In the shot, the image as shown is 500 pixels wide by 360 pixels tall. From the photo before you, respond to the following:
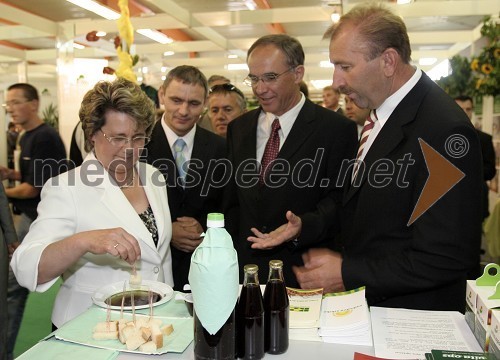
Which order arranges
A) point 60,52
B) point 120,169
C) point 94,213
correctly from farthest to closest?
1. point 60,52
2. point 120,169
3. point 94,213

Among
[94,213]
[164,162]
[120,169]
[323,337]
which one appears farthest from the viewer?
[164,162]

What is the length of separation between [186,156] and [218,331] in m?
1.91

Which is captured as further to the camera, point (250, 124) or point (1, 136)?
point (1, 136)

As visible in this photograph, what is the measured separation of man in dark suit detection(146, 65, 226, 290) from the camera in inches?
112

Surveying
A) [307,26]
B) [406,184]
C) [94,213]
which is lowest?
[94,213]

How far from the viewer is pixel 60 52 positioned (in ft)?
23.2

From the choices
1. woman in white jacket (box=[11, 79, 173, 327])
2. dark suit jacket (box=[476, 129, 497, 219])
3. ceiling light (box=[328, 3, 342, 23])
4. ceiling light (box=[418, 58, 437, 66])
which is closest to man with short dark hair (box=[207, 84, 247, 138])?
woman in white jacket (box=[11, 79, 173, 327])

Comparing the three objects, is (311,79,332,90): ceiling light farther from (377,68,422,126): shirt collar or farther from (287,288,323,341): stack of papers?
(287,288,323,341): stack of papers

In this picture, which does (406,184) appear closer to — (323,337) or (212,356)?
(323,337)

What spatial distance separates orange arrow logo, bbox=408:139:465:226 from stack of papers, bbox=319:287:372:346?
0.38 meters

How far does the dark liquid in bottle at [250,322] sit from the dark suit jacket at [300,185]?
1.22m

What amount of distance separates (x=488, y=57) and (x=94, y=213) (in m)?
4.90

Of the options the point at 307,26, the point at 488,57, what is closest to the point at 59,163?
the point at 488,57

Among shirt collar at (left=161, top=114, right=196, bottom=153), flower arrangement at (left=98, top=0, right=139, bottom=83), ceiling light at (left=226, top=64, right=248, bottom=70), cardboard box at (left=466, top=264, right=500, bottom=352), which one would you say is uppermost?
ceiling light at (left=226, top=64, right=248, bottom=70)
